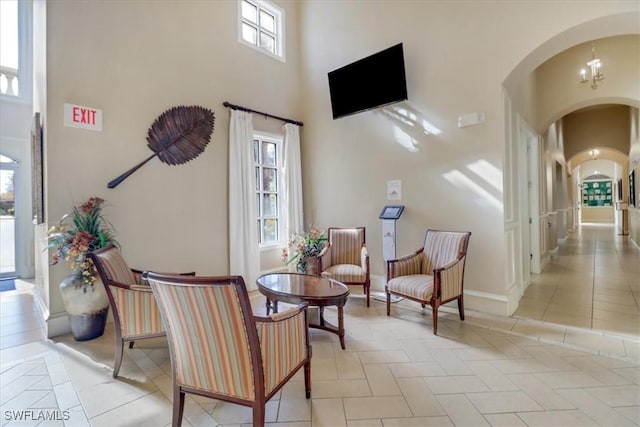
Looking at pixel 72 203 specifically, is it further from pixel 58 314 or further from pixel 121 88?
pixel 121 88

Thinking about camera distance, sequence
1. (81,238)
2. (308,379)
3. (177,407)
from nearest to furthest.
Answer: (177,407) → (308,379) → (81,238)

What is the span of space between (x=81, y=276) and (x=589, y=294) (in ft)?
19.1

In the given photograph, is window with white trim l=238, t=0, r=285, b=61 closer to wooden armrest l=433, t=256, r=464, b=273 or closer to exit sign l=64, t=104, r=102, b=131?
exit sign l=64, t=104, r=102, b=131

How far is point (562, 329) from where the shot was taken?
9.53 feet

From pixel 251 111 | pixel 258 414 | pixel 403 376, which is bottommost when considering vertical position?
pixel 403 376

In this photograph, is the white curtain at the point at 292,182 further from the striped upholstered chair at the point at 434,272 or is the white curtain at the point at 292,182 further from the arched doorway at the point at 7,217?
the arched doorway at the point at 7,217

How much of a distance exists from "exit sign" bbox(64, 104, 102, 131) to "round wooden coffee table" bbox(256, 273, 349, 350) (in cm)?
244

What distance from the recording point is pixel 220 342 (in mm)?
1438

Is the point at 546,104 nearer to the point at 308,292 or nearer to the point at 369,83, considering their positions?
the point at 369,83

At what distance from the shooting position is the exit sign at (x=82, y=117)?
120 inches

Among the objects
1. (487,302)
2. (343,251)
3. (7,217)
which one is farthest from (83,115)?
(487,302)

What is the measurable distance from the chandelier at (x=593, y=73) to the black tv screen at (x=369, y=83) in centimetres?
330

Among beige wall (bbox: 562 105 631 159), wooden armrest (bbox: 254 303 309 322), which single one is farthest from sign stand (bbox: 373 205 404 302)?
beige wall (bbox: 562 105 631 159)

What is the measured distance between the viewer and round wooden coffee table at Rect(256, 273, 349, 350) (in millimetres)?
2455
